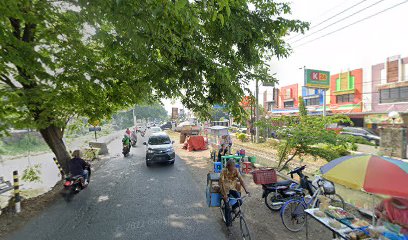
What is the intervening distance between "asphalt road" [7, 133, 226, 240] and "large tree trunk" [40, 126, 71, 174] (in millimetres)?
1574

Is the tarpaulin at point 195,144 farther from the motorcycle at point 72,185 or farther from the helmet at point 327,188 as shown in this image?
the helmet at point 327,188

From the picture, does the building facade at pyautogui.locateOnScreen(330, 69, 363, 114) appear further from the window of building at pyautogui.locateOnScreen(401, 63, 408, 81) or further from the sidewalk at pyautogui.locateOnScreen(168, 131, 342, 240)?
the sidewalk at pyautogui.locateOnScreen(168, 131, 342, 240)

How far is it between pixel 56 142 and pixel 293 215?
973 cm

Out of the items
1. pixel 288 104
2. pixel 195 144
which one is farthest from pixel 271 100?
pixel 195 144

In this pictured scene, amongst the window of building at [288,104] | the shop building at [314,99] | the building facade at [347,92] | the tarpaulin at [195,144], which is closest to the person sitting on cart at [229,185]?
the tarpaulin at [195,144]

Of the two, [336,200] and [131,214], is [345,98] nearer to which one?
[336,200]

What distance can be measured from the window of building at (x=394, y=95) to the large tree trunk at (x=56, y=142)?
1208 inches

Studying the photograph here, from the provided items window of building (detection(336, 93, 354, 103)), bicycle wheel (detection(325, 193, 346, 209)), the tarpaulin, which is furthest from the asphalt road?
window of building (detection(336, 93, 354, 103))

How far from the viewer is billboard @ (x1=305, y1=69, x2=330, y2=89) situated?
2878 cm

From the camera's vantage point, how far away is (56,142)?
9.44 m

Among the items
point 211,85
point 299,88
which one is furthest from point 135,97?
point 299,88

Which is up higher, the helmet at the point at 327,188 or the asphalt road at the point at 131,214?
the helmet at the point at 327,188

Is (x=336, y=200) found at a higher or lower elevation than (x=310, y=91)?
lower

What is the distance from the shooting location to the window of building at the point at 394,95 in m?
22.8
